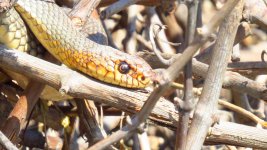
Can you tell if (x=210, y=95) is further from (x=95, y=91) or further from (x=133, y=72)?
(x=133, y=72)

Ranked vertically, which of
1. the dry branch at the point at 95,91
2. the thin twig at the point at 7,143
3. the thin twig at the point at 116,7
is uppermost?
the thin twig at the point at 116,7

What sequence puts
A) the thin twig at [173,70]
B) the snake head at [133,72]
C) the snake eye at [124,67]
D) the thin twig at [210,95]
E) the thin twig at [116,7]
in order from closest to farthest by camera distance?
1. the thin twig at [173,70]
2. the thin twig at [210,95]
3. the snake head at [133,72]
4. the snake eye at [124,67]
5. the thin twig at [116,7]

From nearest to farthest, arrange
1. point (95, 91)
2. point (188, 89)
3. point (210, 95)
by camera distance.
A: point (188, 89), point (210, 95), point (95, 91)

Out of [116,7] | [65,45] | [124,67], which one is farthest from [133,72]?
[116,7]

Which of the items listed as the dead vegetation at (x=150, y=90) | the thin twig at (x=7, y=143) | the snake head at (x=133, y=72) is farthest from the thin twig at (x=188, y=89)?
the snake head at (x=133, y=72)

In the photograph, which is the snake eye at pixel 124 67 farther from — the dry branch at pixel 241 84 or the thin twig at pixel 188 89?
the thin twig at pixel 188 89

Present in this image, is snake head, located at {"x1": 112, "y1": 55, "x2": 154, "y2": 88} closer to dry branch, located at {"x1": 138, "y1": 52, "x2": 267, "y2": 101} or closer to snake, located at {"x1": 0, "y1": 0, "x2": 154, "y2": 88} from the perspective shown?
snake, located at {"x1": 0, "y1": 0, "x2": 154, "y2": 88}

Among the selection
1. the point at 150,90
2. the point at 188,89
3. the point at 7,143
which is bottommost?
the point at 7,143

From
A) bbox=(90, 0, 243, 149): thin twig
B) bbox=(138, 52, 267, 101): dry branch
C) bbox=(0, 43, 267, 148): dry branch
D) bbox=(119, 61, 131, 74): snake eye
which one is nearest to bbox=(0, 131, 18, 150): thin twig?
bbox=(90, 0, 243, 149): thin twig
